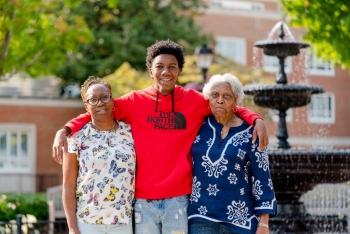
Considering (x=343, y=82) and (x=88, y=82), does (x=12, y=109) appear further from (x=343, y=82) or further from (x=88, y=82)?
(x=88, y=82)

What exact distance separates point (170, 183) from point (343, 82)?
108 ft

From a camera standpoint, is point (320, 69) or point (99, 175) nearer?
point (99, 175)

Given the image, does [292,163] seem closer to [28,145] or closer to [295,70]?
[28,145]

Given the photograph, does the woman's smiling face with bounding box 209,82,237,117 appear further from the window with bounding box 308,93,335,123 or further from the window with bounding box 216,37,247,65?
the window with bounding box 308,93,335,123

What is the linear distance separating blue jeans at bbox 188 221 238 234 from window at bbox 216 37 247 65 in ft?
97.5

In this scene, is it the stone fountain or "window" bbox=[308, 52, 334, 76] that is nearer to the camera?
the stone fountain

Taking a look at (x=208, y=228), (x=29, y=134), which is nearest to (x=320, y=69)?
(x=29, y=134)

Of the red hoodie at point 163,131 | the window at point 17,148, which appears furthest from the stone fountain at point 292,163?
the window at point 17,148

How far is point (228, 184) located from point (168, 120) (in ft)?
2.18

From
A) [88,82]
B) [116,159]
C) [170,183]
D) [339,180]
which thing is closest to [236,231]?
[170,183]

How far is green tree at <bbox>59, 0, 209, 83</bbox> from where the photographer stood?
27578 mm

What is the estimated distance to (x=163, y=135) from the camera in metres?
5.04

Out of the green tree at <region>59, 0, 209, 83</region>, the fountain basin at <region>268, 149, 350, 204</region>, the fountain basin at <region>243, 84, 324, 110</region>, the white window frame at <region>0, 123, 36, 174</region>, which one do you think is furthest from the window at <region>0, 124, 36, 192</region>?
the fountain basin at <region>268, 149, 350, 204</region>

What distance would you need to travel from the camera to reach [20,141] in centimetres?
2864
